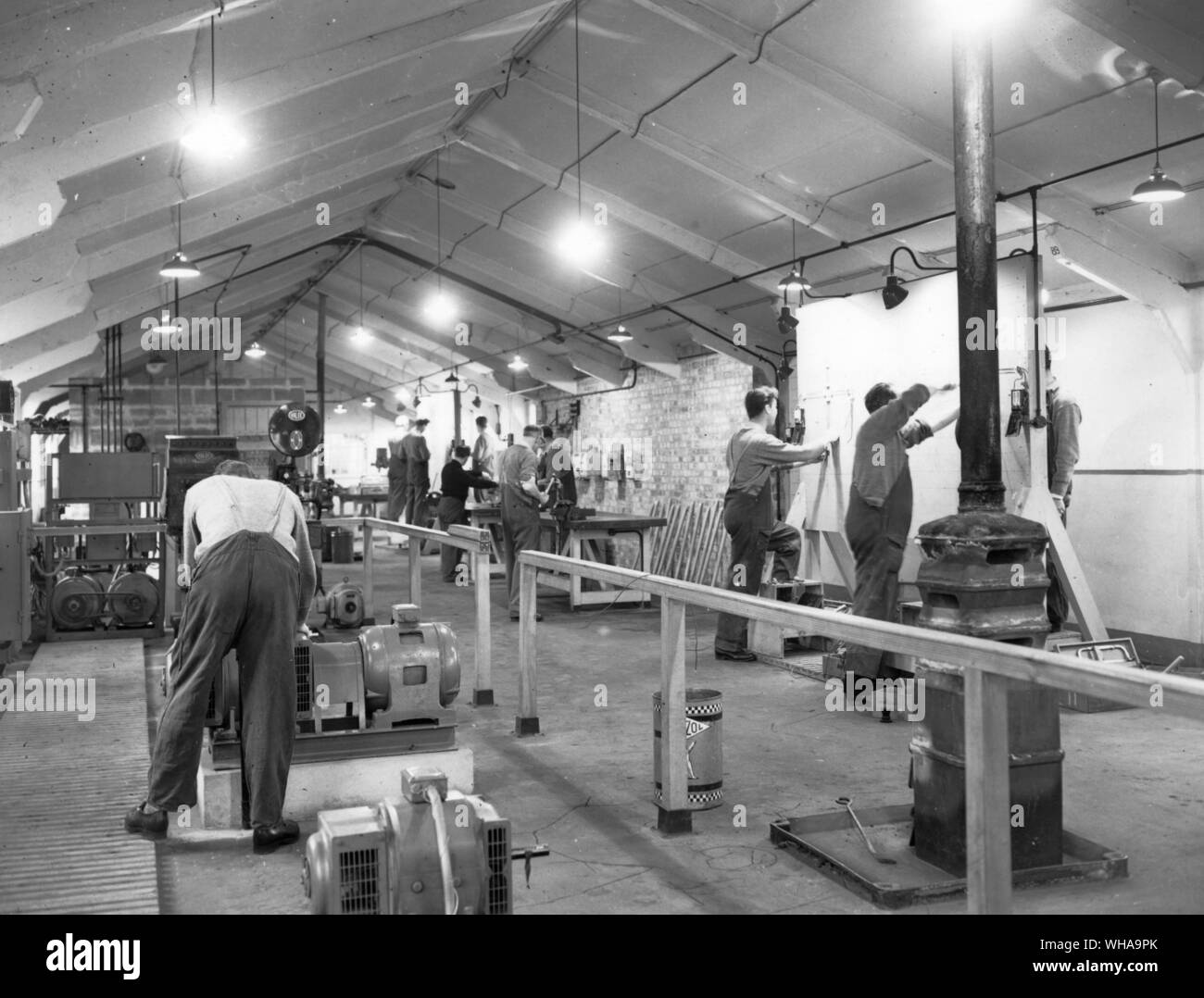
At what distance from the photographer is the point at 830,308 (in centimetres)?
941

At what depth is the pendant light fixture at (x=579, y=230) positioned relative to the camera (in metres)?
8.19

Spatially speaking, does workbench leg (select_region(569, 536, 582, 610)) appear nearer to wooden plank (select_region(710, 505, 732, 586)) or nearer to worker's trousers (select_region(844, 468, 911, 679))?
wooden plank (select_region(710, 505, 732, 586))

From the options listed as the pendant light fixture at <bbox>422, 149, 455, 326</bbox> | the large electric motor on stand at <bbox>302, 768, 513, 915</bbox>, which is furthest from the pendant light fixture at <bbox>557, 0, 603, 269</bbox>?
the large electric motor on stand at <bbox>302, 768, 513, 915</bbox>

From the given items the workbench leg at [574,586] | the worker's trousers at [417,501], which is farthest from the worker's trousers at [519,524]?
the worker's trousers at [417,501]

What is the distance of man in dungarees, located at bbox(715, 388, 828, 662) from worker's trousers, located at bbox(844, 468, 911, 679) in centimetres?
129

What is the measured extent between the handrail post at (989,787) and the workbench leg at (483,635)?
378 cm

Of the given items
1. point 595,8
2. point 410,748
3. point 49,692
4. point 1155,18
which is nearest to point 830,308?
point 595,8

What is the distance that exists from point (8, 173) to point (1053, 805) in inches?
265

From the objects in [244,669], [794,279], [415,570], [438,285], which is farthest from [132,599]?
[438,285]

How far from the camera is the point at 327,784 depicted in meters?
4.59

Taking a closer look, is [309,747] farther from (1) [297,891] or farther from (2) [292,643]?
(1) [297,891]

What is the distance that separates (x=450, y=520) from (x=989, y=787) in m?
10.7

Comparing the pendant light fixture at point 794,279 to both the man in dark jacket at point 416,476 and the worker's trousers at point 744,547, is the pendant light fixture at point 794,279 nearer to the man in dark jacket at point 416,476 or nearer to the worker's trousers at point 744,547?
the worker's trousers at point 744,547

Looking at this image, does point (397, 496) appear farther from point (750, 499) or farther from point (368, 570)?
point (750, 499)
